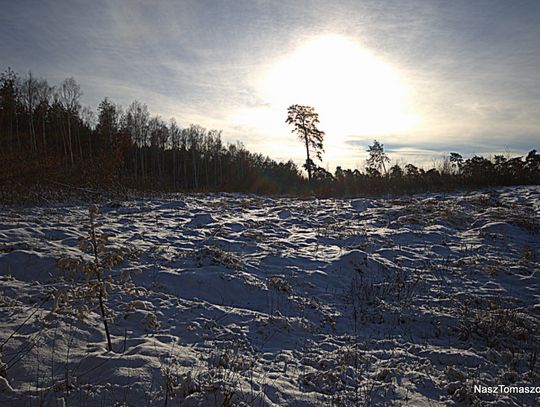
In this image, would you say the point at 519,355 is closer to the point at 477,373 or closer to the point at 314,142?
the point at 477,373

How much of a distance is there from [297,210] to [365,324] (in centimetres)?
897

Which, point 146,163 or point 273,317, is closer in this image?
point 273,317

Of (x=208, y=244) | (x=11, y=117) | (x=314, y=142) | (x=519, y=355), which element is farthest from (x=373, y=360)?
A: (x=11, y=117)

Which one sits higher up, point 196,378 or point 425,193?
point 425,193

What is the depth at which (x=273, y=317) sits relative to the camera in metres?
4.36

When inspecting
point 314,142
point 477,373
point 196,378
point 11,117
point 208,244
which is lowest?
point 477,373

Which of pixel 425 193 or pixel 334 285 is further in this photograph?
pixel 425 193

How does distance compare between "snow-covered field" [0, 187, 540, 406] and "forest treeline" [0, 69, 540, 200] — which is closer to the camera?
"snow-covered field" [0, 187, 540, 406]

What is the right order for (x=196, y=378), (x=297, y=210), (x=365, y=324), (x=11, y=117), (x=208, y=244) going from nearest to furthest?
(x=196, y=378), (x=365, y=324), (x=208, y=244), (x=297, y=210), (x=11, y=117)

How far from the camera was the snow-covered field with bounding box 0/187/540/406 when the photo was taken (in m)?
2.78

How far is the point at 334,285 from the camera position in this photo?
5656 millimetres

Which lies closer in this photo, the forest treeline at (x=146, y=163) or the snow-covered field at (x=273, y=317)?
the snow-covered field at (x=273, y=317)

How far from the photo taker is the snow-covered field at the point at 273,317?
109 inches

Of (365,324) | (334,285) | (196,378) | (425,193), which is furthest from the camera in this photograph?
(425,193)
